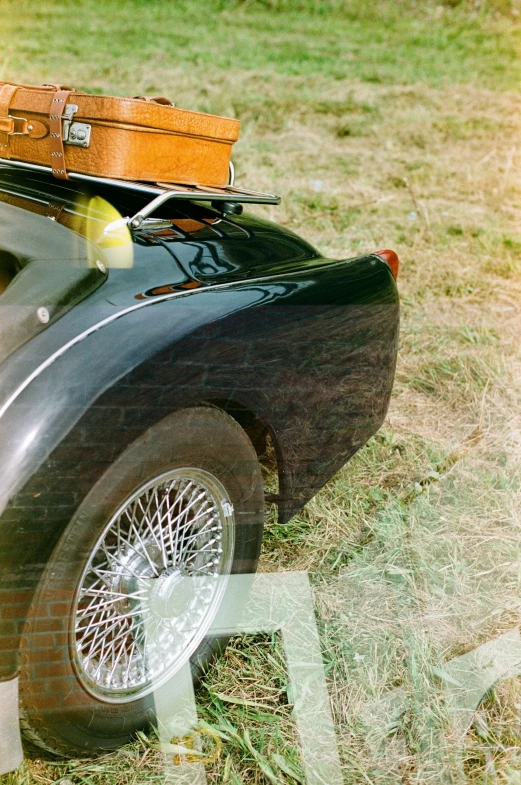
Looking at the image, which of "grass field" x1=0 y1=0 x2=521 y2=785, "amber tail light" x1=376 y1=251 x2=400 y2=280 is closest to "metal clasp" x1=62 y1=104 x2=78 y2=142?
"amber tail light" x1=376 y1=251 x2=400 y2=280

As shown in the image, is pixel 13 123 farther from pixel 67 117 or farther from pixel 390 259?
pixel 390 259

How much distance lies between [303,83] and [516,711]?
8.11 metres

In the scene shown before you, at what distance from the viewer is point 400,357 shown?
11.8 ft

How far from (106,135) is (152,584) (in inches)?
47.1

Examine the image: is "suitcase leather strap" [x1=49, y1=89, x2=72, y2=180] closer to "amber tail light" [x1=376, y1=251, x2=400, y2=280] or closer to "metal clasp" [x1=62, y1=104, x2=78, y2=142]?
"metal clasp" [x1=62, y1=104, x2=78, y2=142]

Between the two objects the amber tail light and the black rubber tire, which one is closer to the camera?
the black rubber tire

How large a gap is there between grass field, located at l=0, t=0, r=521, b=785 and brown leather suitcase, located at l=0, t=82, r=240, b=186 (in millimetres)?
1275

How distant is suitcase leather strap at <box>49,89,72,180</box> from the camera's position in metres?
1.84

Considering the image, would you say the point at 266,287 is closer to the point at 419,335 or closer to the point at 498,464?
the point at 498,464

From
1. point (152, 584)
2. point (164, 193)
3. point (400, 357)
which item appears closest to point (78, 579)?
point (152, 584)

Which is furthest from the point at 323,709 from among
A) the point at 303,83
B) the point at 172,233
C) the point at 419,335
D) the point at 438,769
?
the point at 303,83

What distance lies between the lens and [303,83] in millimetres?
8344

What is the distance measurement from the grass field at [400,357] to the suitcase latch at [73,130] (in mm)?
1394

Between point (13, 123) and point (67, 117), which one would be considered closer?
point (67, 117)
